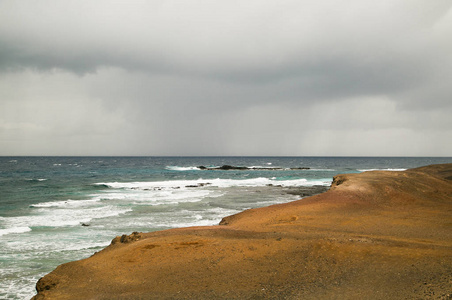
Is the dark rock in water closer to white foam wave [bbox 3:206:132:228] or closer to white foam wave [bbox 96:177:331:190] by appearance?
white foam wave [bbox 3:206:132:228]

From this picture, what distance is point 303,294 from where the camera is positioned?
231 inches

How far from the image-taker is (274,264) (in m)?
7.29

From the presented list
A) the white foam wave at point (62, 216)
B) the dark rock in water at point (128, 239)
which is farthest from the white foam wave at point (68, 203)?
the dark rock in water at point (128, 239)

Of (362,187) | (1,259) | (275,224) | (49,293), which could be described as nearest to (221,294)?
(49,293)

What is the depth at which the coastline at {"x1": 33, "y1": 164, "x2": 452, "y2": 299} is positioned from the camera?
6074 millimetres

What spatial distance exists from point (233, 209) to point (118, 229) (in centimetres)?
845

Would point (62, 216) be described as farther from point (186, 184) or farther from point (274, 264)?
point (186, 184)

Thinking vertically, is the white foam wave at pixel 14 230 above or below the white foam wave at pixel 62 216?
above

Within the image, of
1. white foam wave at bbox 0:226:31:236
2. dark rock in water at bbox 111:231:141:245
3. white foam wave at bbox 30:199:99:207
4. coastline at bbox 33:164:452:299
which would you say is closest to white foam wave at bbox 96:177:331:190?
white foam wave at bbox 30:199:99:207

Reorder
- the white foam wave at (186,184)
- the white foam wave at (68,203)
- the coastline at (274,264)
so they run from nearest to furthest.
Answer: the coastline at (274,264) < the white foam wave at (68,203) < the white foam wave at (186,184)

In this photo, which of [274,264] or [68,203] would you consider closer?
[274,264]

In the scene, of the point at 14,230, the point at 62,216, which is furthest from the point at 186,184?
the point at 14,230

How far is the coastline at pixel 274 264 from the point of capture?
6.07 m

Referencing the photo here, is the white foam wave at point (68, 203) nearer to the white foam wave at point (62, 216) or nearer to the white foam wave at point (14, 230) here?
the white foam wave at point (62, 216)
